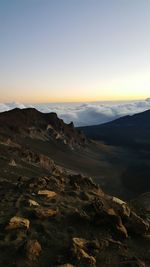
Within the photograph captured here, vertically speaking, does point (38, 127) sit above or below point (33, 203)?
below

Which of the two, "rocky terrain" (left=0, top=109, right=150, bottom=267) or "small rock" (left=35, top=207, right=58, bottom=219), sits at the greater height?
"small rock" (left=35, top=207, right=58, bottom=219)

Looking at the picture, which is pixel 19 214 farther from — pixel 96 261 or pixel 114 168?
pixel 114 168

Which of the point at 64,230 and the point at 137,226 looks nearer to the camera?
the point at 64,230

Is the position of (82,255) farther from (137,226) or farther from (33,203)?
(33,203)

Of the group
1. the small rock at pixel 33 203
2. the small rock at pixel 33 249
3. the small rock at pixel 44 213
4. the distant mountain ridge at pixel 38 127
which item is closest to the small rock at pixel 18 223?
the small rock at pixel 44 213

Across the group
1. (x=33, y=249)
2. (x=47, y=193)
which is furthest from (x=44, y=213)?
(x=47, y=193)

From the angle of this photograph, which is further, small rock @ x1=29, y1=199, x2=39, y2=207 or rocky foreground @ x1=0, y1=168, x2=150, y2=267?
small rock @ x1=29, y1=199, x2=39, y2=207

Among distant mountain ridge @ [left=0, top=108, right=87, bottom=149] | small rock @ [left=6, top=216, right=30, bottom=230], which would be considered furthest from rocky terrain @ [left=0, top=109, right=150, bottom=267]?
distant mountain ridge @ [left=0, top=108, right=87, bottom=149]

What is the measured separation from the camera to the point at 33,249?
44.3 ft

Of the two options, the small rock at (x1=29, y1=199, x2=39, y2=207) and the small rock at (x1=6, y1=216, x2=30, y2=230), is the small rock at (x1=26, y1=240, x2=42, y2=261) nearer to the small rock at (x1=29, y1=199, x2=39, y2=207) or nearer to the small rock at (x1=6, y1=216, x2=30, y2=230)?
the small rock at (x1=6, y1=216, x2=30, y2=230)

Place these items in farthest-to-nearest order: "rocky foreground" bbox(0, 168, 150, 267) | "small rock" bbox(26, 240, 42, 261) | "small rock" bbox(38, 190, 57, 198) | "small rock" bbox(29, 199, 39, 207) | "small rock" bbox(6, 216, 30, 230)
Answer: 1. "small rock" bbox(38, 190, 57, 198)
2. "small rock" bbox(29, 199, 39, 207)
3. "small rock" bbox(6, 216, 30, 230)
4. "rocky foreground" bbox(0, 168, 150, 267)
5. "small rock" bbox(26, 240, 42, 261)

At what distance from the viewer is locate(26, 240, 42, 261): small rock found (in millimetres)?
13141

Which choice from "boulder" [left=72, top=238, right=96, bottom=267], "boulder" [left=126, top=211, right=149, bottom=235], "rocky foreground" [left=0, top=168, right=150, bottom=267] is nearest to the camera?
"boulder" [left=72, top=238, right=96, bottom=267]

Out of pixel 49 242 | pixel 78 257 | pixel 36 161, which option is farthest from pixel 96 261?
pixel 36 161
